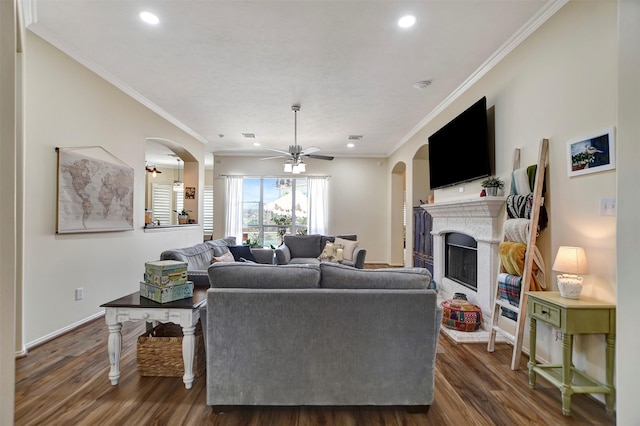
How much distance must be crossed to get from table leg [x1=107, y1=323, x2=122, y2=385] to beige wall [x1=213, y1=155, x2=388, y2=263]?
6183 mm

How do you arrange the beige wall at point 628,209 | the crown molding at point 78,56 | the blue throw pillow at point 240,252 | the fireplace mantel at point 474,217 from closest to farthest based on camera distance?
1. the beige wall at point 628,209
2. the crown molding at point 78,56
3. the fireplace mantel at point 474,217
4. the blue throw pillow at point 240,252

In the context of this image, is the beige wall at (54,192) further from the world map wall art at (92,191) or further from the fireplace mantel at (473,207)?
the fireplace mantel at (473,207)

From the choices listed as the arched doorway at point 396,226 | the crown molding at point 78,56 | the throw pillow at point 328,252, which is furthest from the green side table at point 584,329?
the arched doorway at point 396,226

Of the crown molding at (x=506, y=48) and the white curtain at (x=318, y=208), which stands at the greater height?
the crown molding at (x=506, y=48)

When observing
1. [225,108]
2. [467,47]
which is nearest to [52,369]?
[225,108]

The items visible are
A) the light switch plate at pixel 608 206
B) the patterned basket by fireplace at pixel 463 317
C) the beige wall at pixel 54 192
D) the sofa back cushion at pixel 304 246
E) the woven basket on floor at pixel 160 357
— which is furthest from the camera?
the sofa back cushion at pixel 304 246

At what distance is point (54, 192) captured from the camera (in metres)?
3.18

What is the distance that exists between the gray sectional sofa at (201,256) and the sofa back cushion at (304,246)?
1.99 feet

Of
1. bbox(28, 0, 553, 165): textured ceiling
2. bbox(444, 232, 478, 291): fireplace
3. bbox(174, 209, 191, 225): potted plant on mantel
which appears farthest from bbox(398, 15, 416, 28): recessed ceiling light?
bbox(174, 209, 191, 225): potted plant on mantel

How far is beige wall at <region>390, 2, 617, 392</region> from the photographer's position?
2133 millimetres

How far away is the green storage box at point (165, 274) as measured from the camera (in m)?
2.31

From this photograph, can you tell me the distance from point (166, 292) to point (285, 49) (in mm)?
2472

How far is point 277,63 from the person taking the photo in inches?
135

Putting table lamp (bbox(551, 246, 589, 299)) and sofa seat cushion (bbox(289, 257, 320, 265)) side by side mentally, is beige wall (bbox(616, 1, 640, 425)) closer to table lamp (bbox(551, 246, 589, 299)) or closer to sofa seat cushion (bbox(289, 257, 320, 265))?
table lamp (bbox(551, 246, 589, 299))
